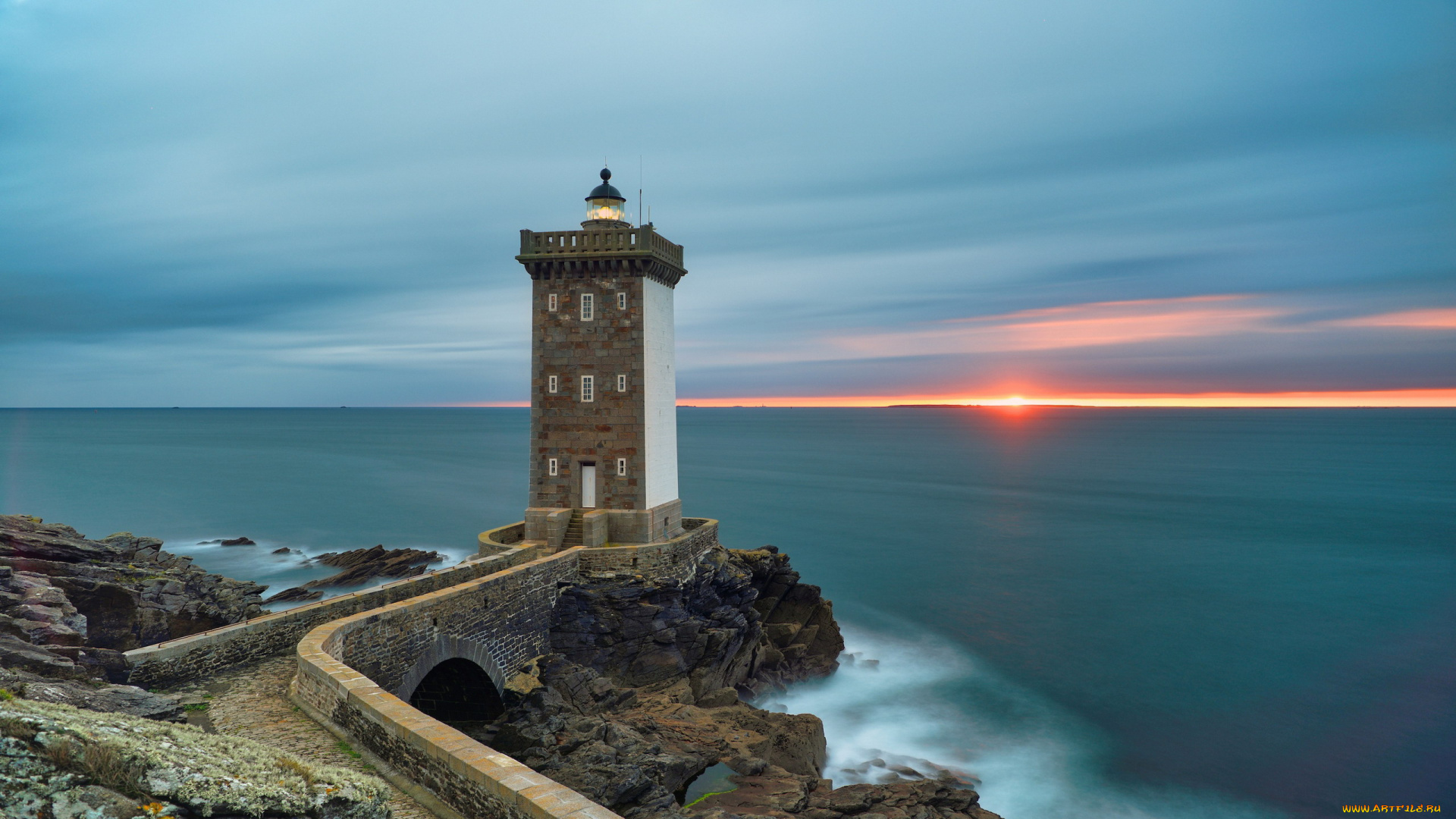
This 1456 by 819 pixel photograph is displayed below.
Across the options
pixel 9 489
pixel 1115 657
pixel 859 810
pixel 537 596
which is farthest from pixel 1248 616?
pixel 9 489

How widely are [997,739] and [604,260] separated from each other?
19.4 metres

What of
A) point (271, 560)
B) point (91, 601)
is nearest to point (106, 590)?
Result: point (91, 601)

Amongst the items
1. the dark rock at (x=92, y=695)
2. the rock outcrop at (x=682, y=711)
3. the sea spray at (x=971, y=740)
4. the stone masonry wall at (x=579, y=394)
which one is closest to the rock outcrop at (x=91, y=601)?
the dark rock at (x=92, y=695)

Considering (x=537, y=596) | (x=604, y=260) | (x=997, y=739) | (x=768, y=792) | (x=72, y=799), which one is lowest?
(x=997, y=739)

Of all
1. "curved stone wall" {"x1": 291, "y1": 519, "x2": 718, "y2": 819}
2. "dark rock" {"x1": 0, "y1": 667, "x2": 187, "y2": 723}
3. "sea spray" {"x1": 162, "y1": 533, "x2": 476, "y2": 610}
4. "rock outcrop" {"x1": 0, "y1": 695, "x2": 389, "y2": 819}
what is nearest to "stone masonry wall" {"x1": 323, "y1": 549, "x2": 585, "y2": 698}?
"curved stone wall" {"x1": 291, "y1": 519, "x2": 718, "y2": 819}

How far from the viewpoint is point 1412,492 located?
81312mm

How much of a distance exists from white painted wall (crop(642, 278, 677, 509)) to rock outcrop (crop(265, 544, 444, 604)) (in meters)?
18.7

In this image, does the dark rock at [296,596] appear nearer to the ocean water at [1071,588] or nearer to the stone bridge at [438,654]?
the ocean water at [1071,588]

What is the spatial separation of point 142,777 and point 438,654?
1160 centimetres

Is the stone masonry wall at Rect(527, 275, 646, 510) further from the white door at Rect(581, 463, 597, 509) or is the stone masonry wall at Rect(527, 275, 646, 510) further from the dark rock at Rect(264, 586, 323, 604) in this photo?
the dark rock at Rect(264, 586, 323, 604)

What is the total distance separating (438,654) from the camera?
16.9 m

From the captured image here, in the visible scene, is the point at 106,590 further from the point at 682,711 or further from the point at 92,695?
the point at 682,711

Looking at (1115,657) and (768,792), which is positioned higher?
(768,792)

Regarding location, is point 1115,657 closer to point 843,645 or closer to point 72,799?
point 843,645
